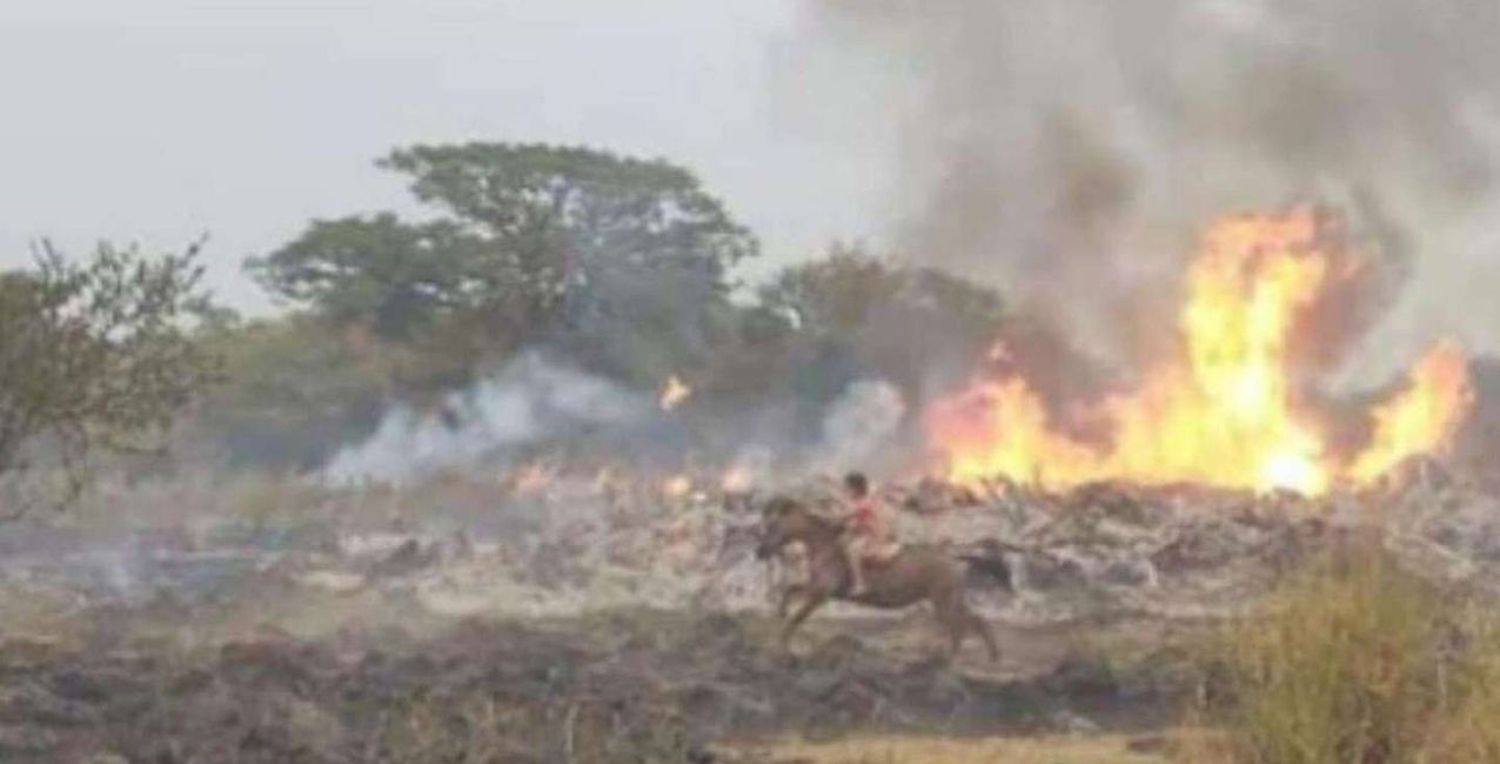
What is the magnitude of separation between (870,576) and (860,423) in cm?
3723

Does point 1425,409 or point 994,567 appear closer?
point 994,567

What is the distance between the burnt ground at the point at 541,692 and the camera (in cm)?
2147

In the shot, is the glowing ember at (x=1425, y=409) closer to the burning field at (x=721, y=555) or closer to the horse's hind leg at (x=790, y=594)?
the burning field at (x=721, y=555)

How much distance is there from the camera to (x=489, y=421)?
210 feet

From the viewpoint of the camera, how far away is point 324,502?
53375 mm

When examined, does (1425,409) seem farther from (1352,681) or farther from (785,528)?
(1352,681)

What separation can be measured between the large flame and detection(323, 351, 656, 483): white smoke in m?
8.31

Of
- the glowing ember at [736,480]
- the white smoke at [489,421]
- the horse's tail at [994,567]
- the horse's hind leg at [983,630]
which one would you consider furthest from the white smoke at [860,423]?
the horse's hind leg at [983,630]

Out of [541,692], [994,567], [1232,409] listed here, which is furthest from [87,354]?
[1232,409]

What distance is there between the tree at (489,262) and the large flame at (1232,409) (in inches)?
351

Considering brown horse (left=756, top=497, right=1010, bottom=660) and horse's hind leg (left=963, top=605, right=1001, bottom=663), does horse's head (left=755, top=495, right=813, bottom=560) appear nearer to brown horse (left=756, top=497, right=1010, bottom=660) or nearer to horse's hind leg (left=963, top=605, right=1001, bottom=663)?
brown horse (left=756, top=497, right=1010, bottom=660)

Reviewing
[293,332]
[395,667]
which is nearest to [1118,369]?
[293,332]

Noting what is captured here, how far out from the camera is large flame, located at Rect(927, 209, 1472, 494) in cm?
5959

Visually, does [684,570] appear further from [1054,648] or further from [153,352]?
[153,352]
